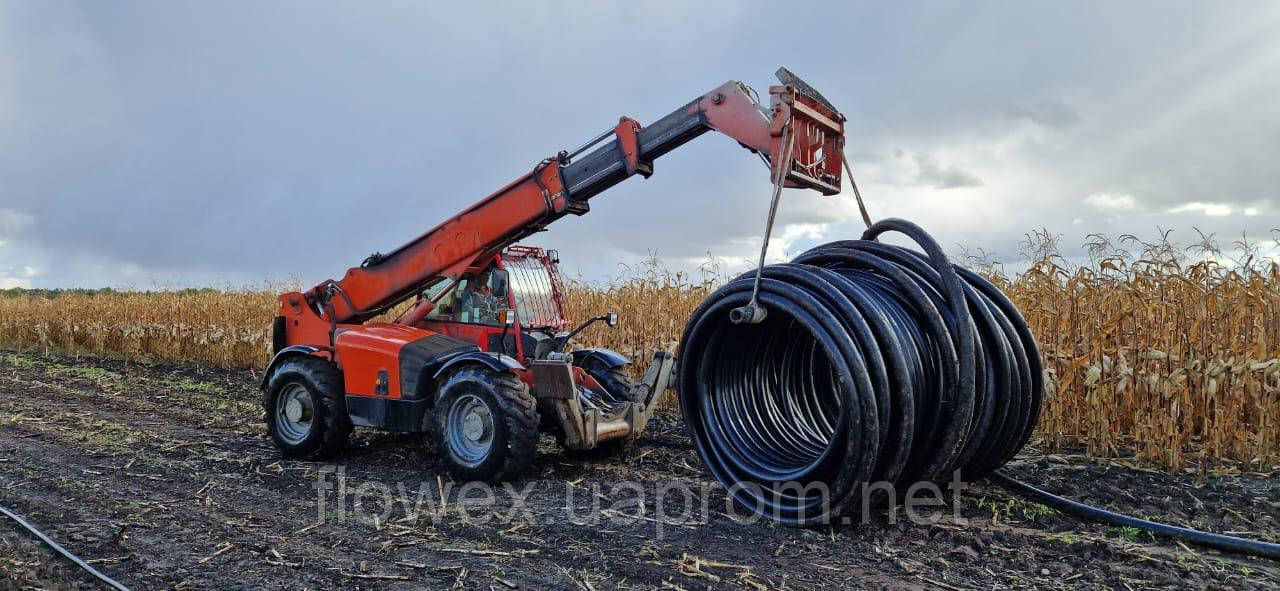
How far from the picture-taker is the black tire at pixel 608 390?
724cm

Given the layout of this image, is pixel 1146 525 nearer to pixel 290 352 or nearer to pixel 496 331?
pixel 496 331

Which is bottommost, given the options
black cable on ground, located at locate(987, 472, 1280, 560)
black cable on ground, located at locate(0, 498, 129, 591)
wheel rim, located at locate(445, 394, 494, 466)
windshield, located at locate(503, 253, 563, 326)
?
black cable on ground, located at locate(0, 498, 129, 591)

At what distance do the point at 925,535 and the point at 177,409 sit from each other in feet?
30.8

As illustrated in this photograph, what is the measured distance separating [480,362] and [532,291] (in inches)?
46.0

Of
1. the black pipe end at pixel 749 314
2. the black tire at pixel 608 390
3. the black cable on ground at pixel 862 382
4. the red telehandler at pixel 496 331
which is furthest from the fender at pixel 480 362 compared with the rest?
the black pipe end at pixel 749 314

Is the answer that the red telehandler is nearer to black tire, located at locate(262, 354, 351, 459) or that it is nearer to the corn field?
black tire, located at locate(262, 354, 351, 459)

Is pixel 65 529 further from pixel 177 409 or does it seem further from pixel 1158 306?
pixel 1158 306

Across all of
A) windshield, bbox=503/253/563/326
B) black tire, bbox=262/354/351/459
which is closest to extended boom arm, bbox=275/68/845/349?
windshield, bbox=503/253/563/326

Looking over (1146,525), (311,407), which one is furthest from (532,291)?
(1146,525)

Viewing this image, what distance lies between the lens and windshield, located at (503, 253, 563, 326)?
7148mm

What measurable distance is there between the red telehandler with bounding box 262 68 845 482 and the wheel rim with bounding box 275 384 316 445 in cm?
1

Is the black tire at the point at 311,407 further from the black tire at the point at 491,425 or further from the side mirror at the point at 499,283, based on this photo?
Result: the side mirror at the point at 499,283

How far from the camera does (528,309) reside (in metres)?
7.18

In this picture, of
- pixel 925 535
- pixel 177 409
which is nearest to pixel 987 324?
pixel 925 535
